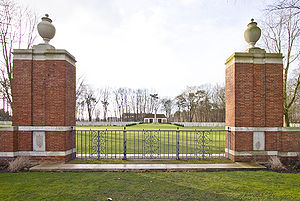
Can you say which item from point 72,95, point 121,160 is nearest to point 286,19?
point 121,160

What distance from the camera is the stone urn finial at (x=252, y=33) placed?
26.1 ft

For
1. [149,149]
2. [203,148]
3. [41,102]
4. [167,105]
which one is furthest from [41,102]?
[167,105]

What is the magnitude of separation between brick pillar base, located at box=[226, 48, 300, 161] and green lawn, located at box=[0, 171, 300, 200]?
4.65ft

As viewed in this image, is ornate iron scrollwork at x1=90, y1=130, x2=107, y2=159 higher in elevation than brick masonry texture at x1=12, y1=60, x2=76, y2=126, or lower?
lower

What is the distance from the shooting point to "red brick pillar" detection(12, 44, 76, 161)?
759cm

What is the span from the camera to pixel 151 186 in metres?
5.32

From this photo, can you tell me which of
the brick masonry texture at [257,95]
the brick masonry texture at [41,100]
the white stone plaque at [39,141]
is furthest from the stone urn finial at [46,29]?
the brick masonry texture at [257,95]

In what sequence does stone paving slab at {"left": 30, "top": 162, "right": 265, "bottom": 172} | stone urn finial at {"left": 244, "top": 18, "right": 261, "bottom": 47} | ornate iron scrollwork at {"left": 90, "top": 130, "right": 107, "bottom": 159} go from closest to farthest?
stone paving slab at {"left": 30, "top": 162, "right": 265, "bottom": 172} < stone urn finial at {"left": 244, "top": 18, "right": 261, "bottom": 47} < ornate iron scrollwork at {"left": 90, "top": 130, "right": 107, "bottom": 159}

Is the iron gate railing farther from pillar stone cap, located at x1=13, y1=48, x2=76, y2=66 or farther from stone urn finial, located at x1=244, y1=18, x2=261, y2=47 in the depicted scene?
stone urn finial, located at x1=244, y1=18, x2=261, y2=47

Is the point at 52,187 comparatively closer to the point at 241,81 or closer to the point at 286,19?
the point at 241,81

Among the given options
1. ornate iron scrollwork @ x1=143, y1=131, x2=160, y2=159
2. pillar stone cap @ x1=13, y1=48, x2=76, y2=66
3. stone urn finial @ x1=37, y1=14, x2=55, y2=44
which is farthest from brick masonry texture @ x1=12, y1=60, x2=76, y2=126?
ornate iron scrollwork @ x1=143, y1=131, x2=160, y2=159

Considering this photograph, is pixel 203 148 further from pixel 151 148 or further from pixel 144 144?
pixel 144 144

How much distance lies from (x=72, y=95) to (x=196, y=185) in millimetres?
6204

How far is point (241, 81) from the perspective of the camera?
7.90m
